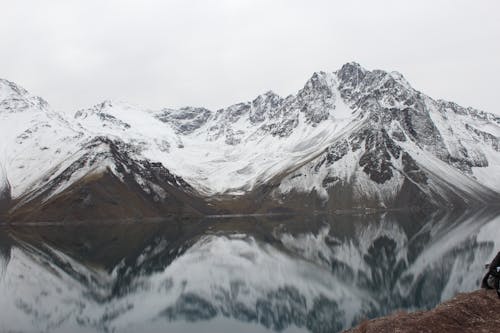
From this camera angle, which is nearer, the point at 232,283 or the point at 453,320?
the point at 453,320

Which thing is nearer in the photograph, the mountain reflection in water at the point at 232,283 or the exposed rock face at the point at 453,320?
the exposed rock face at the point at 453,320

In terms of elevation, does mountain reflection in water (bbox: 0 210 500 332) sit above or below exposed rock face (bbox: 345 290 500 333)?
below

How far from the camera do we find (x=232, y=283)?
110 meters

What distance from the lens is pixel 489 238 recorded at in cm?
16825

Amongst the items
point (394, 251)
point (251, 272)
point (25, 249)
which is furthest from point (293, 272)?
point (25, 249)

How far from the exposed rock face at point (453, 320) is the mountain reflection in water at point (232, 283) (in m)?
32.4

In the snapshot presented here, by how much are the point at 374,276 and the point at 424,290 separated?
18010 millimetres

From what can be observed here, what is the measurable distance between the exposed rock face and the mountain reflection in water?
32.4 m

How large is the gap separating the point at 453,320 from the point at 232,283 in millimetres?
77656

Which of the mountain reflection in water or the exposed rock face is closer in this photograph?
the exposed rock face

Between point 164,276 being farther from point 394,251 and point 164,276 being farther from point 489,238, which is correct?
point 489,238

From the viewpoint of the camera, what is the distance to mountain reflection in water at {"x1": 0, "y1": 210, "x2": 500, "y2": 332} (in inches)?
3174

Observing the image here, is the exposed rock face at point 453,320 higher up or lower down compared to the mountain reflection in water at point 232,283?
higher up

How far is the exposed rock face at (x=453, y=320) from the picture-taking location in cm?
3417
